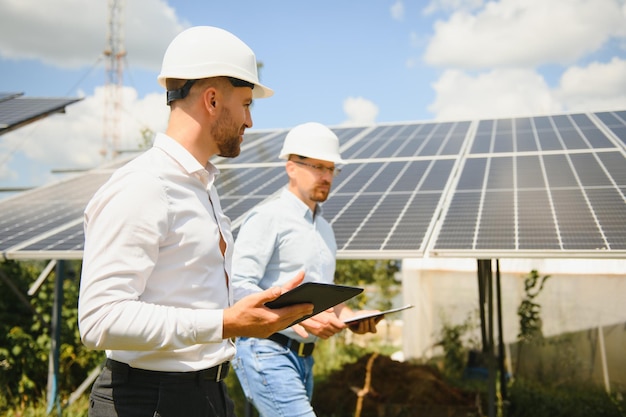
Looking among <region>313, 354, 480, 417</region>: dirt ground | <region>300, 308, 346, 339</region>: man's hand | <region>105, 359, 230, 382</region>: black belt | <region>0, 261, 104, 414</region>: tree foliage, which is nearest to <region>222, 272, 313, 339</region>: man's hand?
<region>105, 359, 230, 382</region>: black belt

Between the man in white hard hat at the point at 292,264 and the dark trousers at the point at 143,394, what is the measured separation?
137 centimetres

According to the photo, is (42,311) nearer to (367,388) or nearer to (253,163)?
(253,163)

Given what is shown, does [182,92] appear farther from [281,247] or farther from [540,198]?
[540,198]

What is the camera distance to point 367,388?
8.96 metres

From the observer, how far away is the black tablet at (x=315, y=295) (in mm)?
2254

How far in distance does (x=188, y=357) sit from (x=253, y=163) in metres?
7.21

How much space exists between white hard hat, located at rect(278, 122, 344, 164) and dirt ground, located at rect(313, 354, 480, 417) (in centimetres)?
463

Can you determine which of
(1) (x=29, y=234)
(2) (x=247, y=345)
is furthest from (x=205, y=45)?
(1) (x=29, y=234)

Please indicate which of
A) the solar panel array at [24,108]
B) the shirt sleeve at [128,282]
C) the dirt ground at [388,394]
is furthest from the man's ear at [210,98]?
the dirt ground at [388,394]

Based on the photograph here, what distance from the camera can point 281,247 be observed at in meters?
4.30

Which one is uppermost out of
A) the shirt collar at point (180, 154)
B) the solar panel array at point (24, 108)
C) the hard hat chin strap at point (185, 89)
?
the solar panel array at point (24, 108)

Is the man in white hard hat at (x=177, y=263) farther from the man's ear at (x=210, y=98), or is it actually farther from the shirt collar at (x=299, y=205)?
the shirt collar at (x=299, y=205)

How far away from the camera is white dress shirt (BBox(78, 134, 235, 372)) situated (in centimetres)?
202

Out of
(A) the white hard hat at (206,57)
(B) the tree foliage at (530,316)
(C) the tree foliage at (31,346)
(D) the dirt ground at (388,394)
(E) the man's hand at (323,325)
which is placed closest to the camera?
(A) the white hard hat at (206,57)
